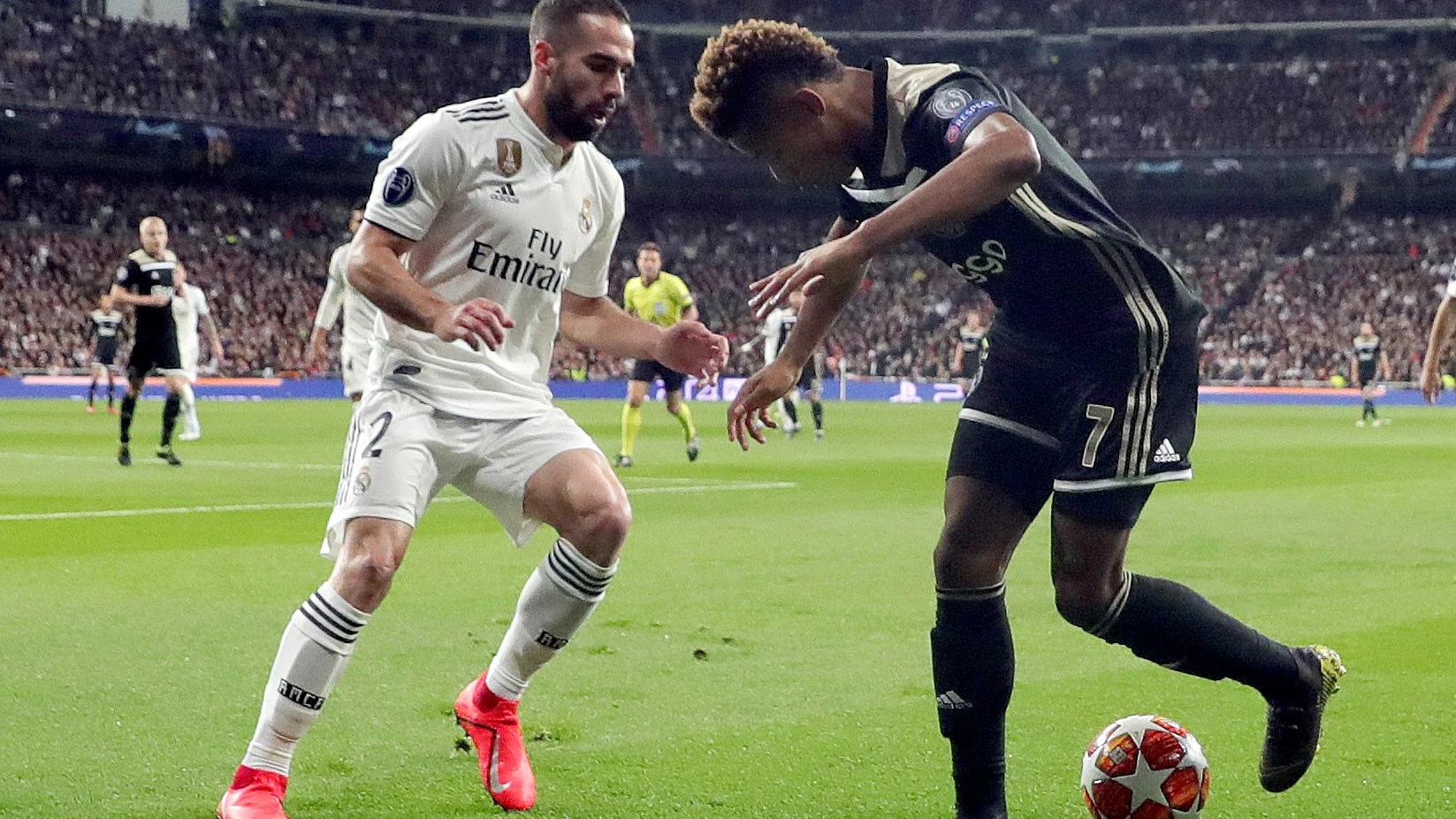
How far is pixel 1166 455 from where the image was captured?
4.15 meters

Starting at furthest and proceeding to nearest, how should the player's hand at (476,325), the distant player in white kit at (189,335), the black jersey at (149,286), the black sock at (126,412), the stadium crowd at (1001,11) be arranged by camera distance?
the stadium crowd at (1001,11), the distant player in white kit at (189,335), the black jersey at (149,286), the black sock at (126,412), the player's hand at (476,325)

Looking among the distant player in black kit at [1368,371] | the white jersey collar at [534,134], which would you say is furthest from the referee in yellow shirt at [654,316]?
the distant player in black kit at [1368,371]

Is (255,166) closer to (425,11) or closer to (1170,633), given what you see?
(425,11)

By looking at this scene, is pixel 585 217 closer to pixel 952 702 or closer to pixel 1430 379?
pixel 952 702

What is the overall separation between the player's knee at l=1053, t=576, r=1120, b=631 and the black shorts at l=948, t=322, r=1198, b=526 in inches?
6.8

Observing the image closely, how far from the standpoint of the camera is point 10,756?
449 centimetres

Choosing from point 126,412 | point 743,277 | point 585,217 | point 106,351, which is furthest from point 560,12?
point 743,277

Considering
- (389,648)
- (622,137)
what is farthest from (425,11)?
(389,648)

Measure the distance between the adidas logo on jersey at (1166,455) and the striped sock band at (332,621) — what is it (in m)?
1.94

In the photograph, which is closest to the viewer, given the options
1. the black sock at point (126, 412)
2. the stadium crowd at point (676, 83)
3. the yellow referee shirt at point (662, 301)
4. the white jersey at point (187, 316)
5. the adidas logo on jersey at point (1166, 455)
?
the adidas logo on jersey at point (1166, 455)

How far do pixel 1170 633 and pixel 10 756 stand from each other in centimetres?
304

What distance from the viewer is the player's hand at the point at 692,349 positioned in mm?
4801

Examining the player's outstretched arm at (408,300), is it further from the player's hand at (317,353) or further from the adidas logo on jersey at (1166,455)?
the player's hand at (317,353)

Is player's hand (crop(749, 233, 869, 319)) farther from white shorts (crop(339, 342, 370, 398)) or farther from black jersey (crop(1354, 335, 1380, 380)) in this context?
black jersey (crop(1354, 335, 1380, 380))
